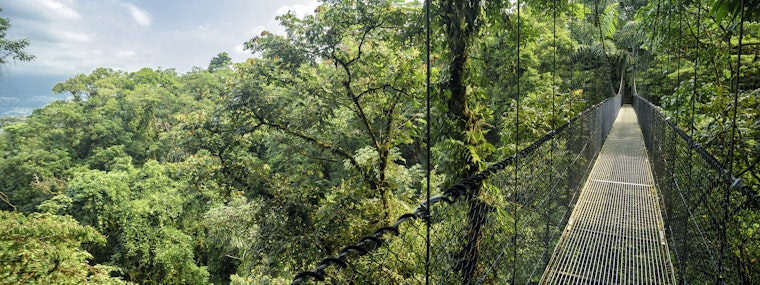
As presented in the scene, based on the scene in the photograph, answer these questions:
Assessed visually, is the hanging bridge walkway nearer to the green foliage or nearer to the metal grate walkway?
the metal grate walkway

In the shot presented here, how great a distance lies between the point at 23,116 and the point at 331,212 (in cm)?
1733

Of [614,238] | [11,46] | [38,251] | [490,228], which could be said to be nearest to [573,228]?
[614,238]

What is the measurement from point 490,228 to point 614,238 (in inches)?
46.8

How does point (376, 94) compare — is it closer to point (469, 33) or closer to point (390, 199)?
point (390, 199)

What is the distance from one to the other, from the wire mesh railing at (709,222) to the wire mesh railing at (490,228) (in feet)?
1.91

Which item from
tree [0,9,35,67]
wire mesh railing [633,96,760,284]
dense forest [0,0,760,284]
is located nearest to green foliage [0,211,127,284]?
dense forest [0,0,760,284]

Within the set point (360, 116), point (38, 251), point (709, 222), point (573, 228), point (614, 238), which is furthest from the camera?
point (360, 116)

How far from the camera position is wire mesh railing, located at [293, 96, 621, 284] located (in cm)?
111

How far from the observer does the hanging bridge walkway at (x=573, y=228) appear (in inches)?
51.4

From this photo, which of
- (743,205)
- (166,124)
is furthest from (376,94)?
(166,124)

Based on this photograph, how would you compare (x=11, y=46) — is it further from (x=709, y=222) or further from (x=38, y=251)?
(x=709, y=222)

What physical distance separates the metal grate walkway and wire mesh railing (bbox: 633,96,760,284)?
110 mm

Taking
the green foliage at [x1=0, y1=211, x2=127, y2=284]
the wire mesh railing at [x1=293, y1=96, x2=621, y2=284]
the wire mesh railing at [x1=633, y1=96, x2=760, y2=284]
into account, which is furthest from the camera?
the green foliage at [x1=0, y1=211, x2=127, y2=284]

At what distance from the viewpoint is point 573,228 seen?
2.53 meters
